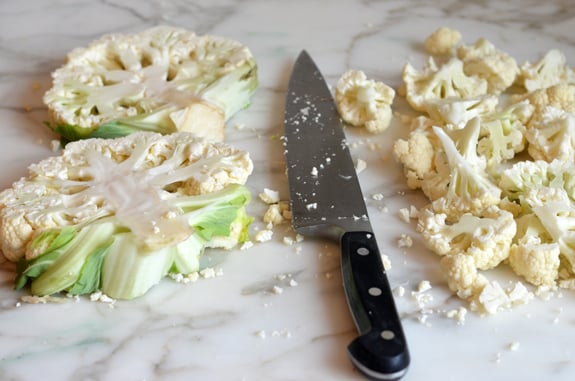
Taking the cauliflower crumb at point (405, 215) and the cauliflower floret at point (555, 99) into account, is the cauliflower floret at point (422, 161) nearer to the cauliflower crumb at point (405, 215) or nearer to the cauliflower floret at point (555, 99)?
the cauliflower crumb at point (405, 215)

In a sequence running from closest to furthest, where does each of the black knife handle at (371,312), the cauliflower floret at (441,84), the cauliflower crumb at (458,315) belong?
the black knife handle at (371,312), the cauliflower crumb at (458,315), the cauliflower floret at (441,84)

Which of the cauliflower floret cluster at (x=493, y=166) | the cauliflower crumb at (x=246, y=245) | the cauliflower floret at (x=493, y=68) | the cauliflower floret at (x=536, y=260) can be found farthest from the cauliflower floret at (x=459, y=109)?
the cauliflower crumb at (x=246, y=245)

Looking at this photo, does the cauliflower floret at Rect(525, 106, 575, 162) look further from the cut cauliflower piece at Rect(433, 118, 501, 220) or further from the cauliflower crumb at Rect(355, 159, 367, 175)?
the cauliflower crumb at Rect(355, 159, 367, 175)

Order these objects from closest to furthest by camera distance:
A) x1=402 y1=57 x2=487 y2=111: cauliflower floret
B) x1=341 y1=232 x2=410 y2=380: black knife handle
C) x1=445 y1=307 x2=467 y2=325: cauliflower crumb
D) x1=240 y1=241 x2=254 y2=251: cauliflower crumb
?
x1=341 y1=232 x2=410 y2=380: black knife handle
x1=445 y1=307 x2=467 y2=325: cauliflower crumb
x1=240 y1=241 x2=254 y2=251: cauliflower crumb
x1=402 y1=57 x2=487 y2=111: cauliflower floret

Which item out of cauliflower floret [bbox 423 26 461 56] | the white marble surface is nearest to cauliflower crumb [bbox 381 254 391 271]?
the white marble surface

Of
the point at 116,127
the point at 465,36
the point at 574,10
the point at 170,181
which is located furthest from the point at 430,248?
the point at 574,10

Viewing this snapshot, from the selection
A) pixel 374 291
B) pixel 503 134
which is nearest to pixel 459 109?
pixel 503 134
